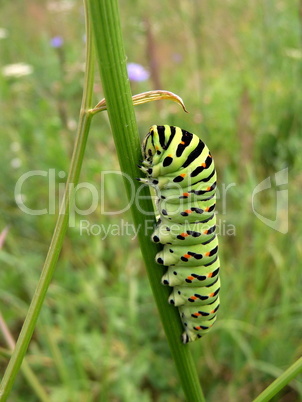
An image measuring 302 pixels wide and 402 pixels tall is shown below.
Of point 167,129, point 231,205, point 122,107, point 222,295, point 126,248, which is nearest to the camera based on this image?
point 122,107

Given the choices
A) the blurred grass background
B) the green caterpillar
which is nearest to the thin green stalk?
the blurred grass background

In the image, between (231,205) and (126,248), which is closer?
(126,248)

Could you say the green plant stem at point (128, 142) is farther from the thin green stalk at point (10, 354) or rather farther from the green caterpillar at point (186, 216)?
the thin green stalk at point (10, 354)

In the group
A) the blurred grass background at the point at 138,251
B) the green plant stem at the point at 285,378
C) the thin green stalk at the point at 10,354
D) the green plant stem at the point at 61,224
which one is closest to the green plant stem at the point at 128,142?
the green plant stem at the point at 61,224

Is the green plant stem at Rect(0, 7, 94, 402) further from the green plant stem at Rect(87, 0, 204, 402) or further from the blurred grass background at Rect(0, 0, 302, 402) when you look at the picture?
the blurred grass background at Rect(0, 0, 302, 402)

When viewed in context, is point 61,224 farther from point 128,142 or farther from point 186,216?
point 186,216

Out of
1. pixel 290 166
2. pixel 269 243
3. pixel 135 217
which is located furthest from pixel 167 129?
pixel 290 166

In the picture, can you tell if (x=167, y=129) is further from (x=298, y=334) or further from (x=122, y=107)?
(x=298, y=334)
